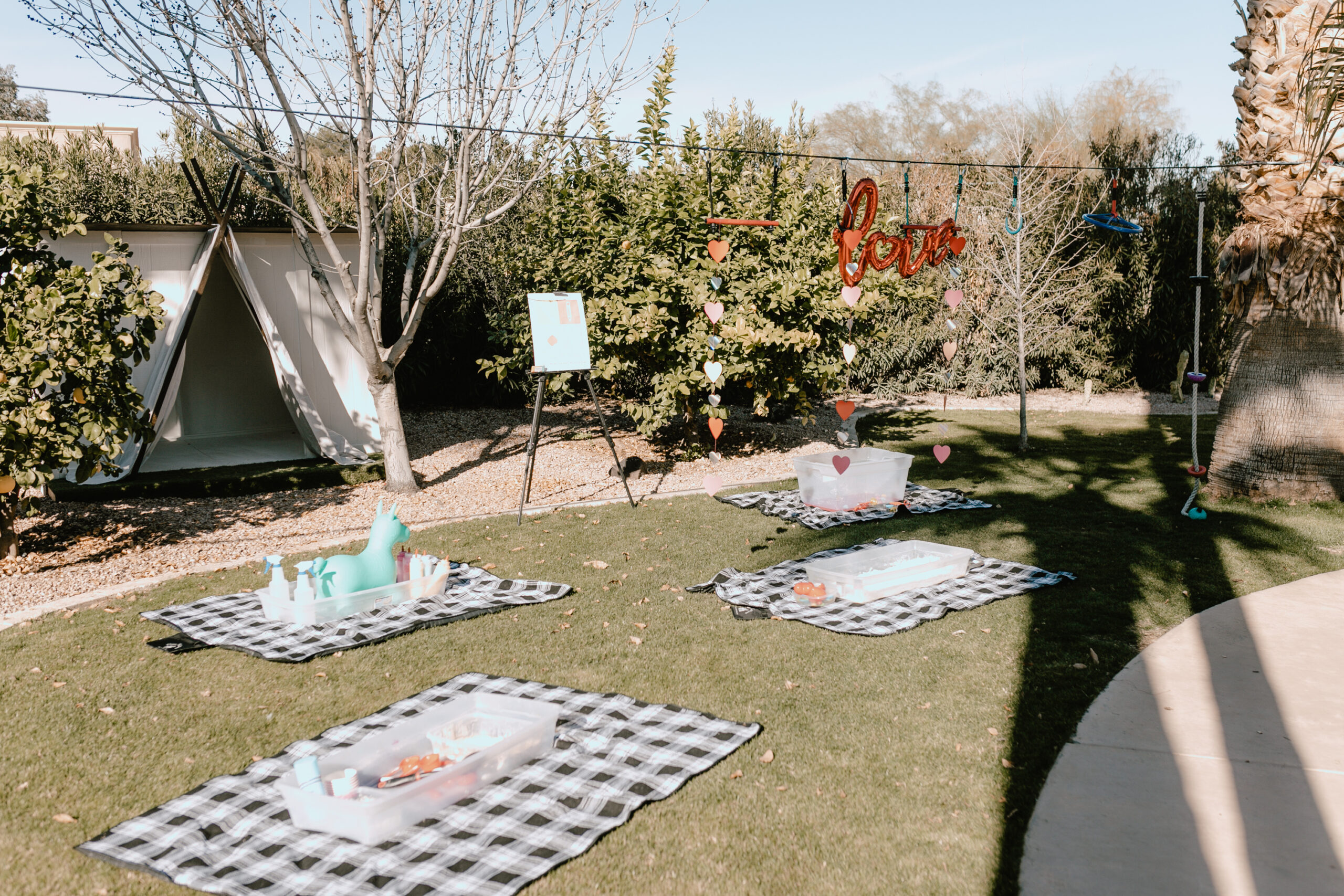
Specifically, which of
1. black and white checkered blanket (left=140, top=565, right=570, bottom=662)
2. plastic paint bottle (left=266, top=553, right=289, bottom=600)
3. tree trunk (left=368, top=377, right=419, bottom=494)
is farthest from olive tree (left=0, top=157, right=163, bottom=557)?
tree trunk (left=368, top=377, right=419, bottom=494)

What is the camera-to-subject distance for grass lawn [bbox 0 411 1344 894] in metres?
2.93

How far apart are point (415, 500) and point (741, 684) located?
4.90 meters

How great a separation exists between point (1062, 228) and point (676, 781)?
1457 cm

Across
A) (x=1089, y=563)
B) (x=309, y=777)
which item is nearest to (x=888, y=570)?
(x=1089, y=563)

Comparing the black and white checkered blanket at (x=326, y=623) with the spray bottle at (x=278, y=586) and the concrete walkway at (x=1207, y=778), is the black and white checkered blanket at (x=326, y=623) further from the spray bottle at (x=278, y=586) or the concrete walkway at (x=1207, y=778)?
the concrete walkway at (x=1207, y=778)

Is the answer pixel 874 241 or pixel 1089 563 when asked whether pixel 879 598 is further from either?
pixel 874 241

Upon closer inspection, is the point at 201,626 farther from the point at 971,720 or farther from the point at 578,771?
→ the point at 971,720

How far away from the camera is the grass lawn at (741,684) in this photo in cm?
293

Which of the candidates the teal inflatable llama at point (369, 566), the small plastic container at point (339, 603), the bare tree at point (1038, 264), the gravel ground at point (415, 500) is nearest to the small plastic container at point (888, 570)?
the small plastic container at point (339, 603)

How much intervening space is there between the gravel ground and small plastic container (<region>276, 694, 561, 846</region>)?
3.62 metres

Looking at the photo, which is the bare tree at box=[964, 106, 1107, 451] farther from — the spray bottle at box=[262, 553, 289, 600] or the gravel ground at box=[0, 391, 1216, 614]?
the spray bottle at box=[262, 553, 289, 600]

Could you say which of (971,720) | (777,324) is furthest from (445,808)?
(777,324)

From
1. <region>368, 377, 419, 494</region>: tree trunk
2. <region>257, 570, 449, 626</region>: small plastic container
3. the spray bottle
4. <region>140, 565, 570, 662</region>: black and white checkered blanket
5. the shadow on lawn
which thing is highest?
<region>368, 377, 419, 494</region>: tree trunk

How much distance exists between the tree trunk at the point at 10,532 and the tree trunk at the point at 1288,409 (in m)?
9.23
